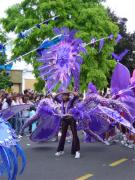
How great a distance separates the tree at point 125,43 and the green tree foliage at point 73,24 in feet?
55.6

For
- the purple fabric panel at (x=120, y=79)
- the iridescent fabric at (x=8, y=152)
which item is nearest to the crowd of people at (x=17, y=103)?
the purple fabric panel at (x=120, y=79)

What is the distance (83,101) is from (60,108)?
0.59m

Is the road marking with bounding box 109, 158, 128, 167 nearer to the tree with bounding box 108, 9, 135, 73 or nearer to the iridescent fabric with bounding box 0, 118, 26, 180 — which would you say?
the iridescent fabric with bounding box 0, 118, 26, 180

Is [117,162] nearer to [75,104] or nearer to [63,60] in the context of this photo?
[75,104]

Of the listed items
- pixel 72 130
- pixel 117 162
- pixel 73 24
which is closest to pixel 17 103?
pixel 72 130

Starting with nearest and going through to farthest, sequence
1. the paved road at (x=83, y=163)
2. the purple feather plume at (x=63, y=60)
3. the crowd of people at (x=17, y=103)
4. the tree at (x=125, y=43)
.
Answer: the paved road at (x=83, y=163) < the purple feather plume at (x=63, y=60) < the crowd of people at (x=17, y=103) < the tree at (x=125, y=43)

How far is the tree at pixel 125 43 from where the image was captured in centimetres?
4538

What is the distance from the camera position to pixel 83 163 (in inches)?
386

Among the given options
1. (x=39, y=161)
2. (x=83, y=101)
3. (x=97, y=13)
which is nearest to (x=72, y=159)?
(x=39, y=161)

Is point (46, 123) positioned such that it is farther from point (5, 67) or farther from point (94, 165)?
point (5, 67)

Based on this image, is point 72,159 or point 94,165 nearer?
point 94,165

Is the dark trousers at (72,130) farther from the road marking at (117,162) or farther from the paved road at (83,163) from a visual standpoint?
the road marking at (117,162)

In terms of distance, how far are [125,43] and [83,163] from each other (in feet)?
121

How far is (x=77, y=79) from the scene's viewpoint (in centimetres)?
1096
